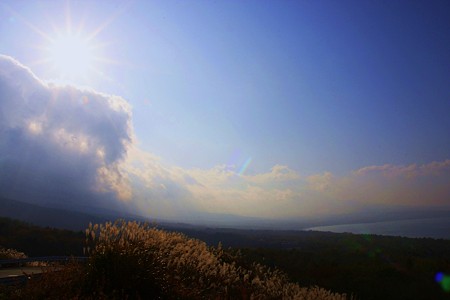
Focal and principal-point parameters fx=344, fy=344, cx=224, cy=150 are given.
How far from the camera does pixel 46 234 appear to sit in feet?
158

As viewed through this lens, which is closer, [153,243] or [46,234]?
[153,243]

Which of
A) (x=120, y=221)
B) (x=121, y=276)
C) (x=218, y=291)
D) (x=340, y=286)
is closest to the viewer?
(x=121, y=276)

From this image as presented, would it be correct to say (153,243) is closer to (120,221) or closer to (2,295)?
(120,221)

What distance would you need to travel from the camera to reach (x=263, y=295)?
9430 millimetres

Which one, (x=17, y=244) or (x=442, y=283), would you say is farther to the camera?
(x=17, y=244)

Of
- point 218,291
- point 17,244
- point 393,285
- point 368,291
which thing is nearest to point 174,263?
point 218,291

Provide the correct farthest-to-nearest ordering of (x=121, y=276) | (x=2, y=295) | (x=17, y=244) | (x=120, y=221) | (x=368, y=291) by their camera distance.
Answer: (x=17, y=244) → (x=368, y=291) → (x=120, y=221) → (x=121, y=276) → (x=2, y=295)

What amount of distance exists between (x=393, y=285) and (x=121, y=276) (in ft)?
69.8

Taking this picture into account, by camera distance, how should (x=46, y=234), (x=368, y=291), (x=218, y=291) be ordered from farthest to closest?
(x=46, y=234) < (x=368, y=291) < (x=218, y=291)

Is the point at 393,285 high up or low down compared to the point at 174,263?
down

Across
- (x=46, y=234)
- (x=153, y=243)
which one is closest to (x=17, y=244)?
(x=46, y=234)

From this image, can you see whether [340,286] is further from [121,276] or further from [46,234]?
[46,234]

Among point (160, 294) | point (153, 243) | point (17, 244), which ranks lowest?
point (17, 244)

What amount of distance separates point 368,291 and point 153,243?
56.7ft
